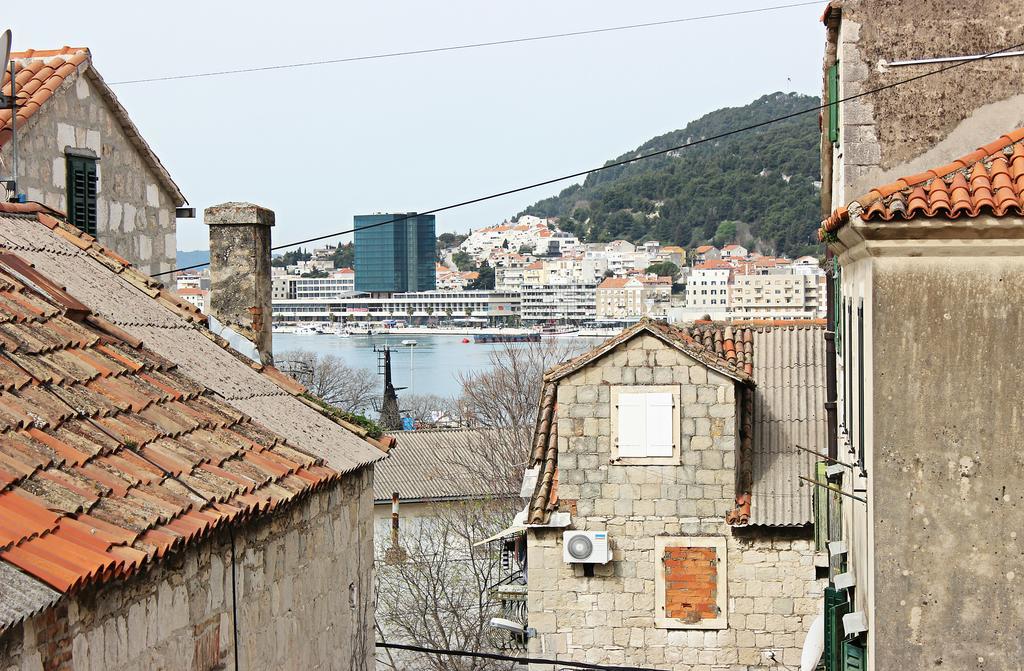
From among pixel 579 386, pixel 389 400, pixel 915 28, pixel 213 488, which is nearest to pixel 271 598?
pixel 213 488

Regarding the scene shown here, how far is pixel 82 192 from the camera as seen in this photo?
10812 mm

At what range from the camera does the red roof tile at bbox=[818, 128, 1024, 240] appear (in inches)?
274

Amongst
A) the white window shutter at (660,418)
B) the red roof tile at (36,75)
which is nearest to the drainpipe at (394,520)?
the white window shutter at (660,418)

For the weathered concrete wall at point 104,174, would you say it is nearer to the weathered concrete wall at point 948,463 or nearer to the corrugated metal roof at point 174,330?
the corrugated metal roof at point 174,330

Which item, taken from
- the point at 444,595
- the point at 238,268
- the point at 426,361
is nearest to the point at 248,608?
the point at 238,268

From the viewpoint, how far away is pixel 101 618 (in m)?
5.12

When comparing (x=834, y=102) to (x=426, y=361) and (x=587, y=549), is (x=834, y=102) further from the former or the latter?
(x=426, y=361)

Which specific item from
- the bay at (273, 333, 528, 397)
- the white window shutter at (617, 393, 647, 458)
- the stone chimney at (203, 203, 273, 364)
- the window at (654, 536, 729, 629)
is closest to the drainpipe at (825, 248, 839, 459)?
the white window shutter at (617, 393, 647, 458)

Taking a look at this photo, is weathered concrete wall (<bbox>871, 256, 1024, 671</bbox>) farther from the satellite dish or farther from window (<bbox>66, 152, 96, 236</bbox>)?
window (<bbox>66, 152, 96, 236</bbox>)

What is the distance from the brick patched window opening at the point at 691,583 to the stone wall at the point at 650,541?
0.53 feet

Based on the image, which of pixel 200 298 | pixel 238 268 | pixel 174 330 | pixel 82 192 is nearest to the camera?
pixel 174 330

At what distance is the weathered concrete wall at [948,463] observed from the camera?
23.6ft

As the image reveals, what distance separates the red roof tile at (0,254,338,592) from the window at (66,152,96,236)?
137 inches

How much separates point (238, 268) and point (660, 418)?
21.4ft
